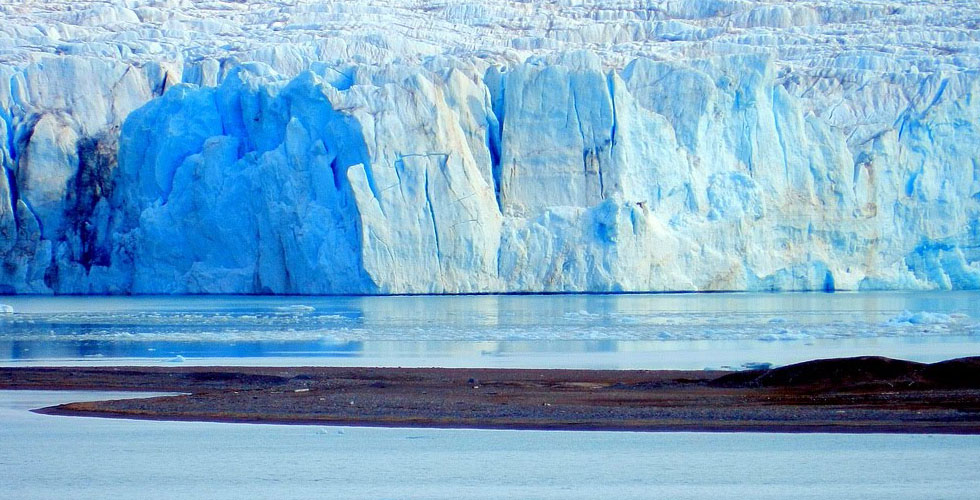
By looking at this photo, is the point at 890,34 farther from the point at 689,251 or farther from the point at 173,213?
the point at 173,213

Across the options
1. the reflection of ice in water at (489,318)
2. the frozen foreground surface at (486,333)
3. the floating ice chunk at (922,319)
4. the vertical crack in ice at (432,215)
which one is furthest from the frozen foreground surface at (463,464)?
the vertical crack in ice at (432,215)

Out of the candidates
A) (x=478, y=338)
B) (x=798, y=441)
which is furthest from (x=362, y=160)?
(x=798, y=441)

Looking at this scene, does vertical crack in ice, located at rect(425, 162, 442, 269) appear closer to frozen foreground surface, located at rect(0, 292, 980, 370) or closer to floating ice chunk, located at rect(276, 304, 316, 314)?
frozen foreground surface, located at rect(0, 292, 980, 370)

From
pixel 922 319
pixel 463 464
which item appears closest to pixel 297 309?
pixel 922 319

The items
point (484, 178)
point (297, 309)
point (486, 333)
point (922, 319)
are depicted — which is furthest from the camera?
point (484, 178)

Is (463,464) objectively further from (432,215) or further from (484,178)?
(484,178)
